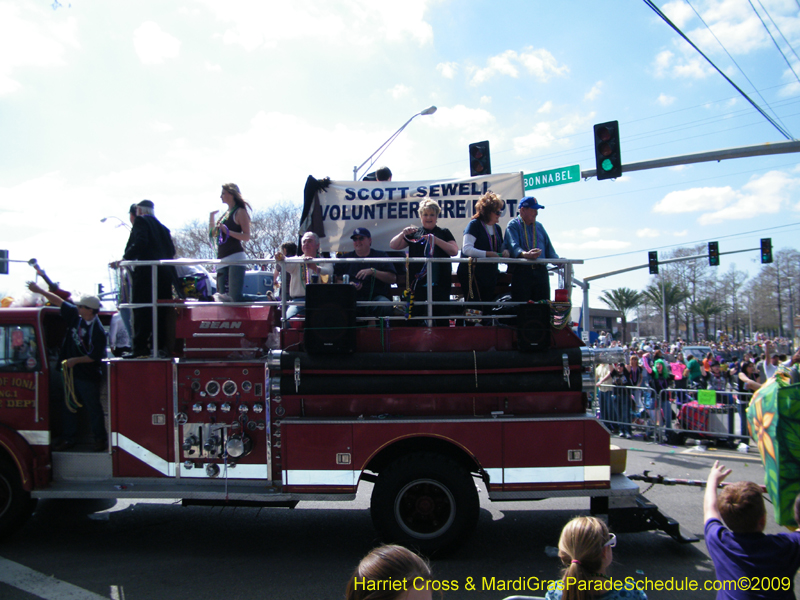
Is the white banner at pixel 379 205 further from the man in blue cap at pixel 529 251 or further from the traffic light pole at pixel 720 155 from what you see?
the traffic light pole at pixel 720 155

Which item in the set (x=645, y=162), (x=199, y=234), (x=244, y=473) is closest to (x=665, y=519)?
(x=244, y=473)

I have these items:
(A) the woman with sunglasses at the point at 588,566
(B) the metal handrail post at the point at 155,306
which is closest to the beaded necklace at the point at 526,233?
(A) the woman with sunglasses at the point at 588,566

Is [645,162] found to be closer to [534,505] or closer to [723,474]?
[534,505]

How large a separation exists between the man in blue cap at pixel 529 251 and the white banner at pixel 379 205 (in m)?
1.24

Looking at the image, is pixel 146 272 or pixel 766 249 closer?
pixel 146 272

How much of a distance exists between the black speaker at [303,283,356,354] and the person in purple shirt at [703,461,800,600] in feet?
10.2

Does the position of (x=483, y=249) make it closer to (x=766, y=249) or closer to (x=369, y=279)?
(x=369, y=279)

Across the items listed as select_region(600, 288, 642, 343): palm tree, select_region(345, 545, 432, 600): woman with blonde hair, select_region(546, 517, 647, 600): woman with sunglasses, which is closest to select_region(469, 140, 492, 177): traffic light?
select_region(546, 517, 647, 600): woman with sunglasses

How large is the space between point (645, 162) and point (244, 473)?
33.6 feet

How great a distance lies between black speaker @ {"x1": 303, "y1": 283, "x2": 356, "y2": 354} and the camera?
490 cm

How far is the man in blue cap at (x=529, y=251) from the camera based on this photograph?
17.3ft

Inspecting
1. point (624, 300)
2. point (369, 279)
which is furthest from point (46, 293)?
point (624, 300)

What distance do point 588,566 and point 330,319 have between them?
3.21m

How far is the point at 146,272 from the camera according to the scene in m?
5.44
